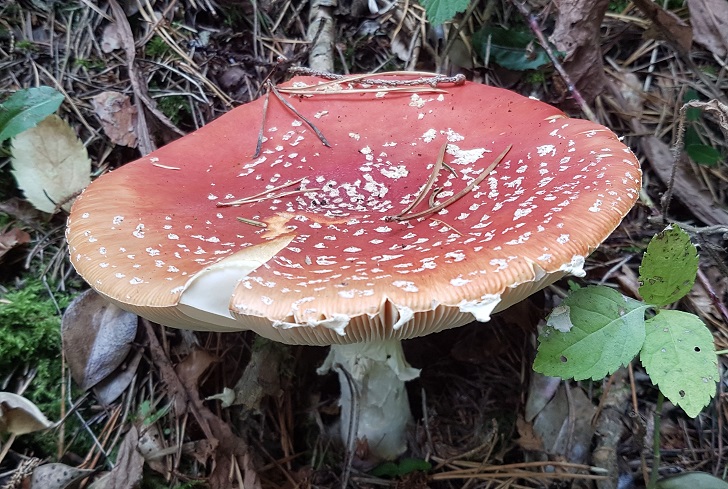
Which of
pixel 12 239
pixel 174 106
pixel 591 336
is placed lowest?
pixel 12 239

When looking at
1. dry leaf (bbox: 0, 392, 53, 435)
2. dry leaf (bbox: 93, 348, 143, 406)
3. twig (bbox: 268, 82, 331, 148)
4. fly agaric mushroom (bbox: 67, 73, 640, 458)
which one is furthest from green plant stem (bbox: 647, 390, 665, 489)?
dry leaf (bbox: 0, 392, 53, 435)

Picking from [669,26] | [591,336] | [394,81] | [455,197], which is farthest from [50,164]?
[669,26]

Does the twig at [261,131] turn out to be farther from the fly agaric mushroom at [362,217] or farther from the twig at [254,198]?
the twig at [254,198]

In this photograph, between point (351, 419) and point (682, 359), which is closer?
point (682, 359)

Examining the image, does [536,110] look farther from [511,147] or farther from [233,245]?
[233,245]

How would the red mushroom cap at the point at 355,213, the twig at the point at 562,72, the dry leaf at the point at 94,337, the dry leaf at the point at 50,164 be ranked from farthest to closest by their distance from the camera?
the twig at the point at 562,72 < the dry leaf at the point at 50,164 < the dry leaf at the point at 94,337 < the red mushroom cap at the point at 355,213

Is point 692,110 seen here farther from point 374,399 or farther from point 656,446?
point 374,399

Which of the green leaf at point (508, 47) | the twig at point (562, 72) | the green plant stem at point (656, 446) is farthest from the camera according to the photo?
the green leaf at point (508, 47)

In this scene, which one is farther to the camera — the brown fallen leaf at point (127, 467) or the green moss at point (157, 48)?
the green moss at point (157, 48)

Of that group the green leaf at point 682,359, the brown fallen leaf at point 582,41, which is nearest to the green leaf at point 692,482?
the green leaf at point 682,359
